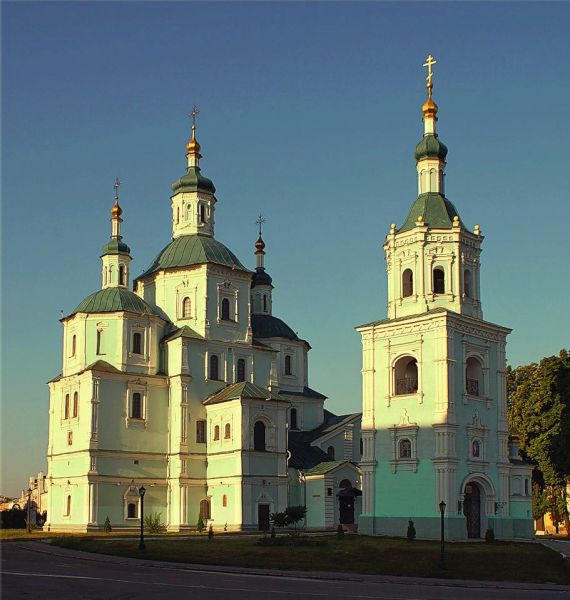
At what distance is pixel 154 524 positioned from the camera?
191 feet

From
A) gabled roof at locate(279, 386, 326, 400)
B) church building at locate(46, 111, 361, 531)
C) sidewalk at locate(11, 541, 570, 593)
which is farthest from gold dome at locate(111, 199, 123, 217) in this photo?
sidewalk at locate(11, 541, 570, 593)

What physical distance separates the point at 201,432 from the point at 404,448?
16.7 metres

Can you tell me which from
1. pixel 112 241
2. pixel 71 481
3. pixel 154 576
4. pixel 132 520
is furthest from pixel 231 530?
pixel 154 576

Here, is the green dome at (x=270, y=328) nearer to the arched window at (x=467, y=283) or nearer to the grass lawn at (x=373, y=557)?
the arched window at (x=467, y=283)

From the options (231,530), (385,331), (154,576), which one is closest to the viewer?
(154,576)

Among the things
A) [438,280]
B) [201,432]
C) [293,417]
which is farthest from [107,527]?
[438,280]

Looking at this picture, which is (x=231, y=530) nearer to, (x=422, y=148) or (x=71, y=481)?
(x=71, y=481)

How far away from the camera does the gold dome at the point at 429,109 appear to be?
177 ft

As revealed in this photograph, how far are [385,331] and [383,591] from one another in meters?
26.4

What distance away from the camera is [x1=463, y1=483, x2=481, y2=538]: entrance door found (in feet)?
162

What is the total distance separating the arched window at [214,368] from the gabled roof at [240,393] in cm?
110

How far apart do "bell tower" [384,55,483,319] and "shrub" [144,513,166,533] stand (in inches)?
766

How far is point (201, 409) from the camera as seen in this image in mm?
61625

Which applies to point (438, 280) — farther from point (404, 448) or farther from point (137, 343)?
point (137, 343)
